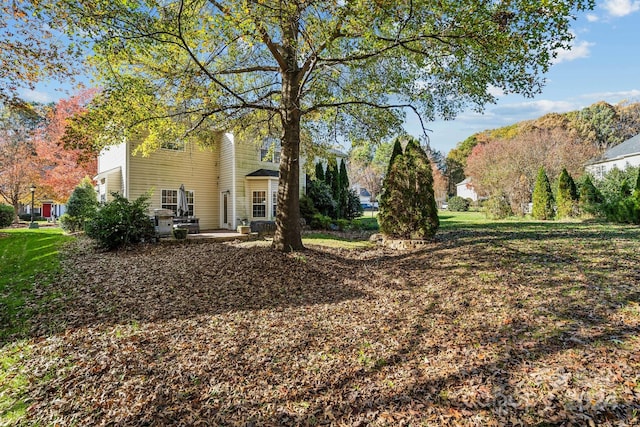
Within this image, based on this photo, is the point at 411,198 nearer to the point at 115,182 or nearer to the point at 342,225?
the point at 342,225

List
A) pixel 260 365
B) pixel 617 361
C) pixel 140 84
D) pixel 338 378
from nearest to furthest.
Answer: pixel 617 361, pixel 338 378, pixel 260 365, pixel 140 84

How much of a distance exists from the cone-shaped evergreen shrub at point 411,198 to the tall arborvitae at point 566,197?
10.8 meters

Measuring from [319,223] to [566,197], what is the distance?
11929mm

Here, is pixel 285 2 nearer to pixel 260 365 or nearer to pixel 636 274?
pixel 260 365

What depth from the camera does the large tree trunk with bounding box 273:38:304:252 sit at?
760 cm

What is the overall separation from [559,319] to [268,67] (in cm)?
782

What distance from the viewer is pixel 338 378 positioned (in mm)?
3115

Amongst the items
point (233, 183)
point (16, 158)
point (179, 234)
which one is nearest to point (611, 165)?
point (233, 183)

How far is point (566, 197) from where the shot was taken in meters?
15.5

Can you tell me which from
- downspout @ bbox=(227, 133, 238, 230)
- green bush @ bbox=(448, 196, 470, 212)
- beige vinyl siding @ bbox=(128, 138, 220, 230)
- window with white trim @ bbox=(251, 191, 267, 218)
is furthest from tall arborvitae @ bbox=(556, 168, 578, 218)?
green bush @ bbox=(448, 196, 470, 212)

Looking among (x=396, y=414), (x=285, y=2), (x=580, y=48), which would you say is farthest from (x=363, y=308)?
(x=580, y=48)

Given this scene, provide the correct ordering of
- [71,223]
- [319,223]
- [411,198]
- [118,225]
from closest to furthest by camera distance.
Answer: [411,198], [118,225], [71,223], [319,223]

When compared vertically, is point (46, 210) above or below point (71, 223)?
above

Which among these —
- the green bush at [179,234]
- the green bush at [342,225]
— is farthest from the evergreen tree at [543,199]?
the green bush at [179,234]
